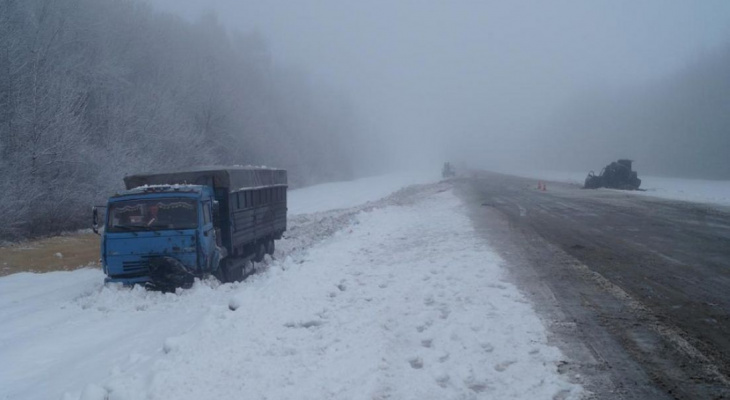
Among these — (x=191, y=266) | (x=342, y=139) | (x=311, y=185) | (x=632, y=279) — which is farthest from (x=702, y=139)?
(x=191, y=266)

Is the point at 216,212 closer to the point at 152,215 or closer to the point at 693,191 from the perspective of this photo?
A: the point at 152,215

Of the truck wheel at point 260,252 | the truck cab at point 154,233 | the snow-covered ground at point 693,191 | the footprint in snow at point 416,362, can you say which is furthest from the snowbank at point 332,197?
the footprint in snow at point 416,362

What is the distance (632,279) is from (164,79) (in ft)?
115

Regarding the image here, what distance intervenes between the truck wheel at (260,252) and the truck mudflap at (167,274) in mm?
Result: 4701

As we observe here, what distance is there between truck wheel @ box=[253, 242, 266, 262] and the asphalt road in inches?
258

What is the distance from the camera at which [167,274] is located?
981 centimetres

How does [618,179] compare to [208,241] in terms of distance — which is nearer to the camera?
[208,241]

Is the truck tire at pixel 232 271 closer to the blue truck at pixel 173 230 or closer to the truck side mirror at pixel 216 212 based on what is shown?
the blue truck at pixel 173 230

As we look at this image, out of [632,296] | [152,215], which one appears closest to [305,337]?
[632,296]

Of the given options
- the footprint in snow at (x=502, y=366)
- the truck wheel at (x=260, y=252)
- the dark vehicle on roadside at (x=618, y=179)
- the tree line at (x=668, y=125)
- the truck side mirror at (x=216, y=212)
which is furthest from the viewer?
the tree line at (x=668, y=125)

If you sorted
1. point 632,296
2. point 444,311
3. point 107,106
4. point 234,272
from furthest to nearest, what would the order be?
point 107,106
point 234,272
point 632,296
point 444,311

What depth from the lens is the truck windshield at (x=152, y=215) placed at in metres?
10.3

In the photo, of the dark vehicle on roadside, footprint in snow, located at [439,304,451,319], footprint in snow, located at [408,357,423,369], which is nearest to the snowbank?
the dark vehicle on roadside

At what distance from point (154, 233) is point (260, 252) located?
17.2 ft
